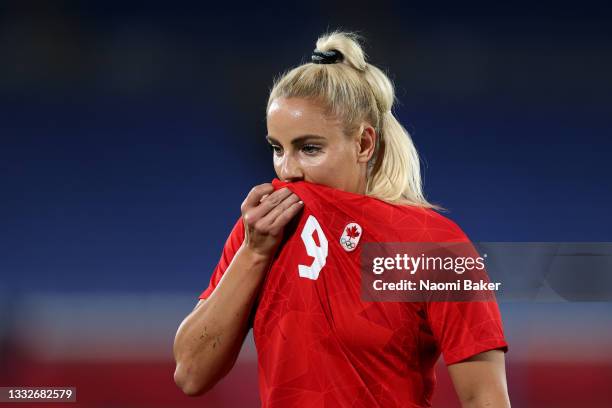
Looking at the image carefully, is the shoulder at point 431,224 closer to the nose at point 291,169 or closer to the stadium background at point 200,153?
the nose at point 291,169

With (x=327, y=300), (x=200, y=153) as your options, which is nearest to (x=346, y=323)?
Answer: (x=327, y=300)

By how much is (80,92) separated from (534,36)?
182 centimetres

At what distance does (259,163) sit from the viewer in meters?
3.13

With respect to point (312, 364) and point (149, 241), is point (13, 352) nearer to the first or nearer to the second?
point (149, 241)

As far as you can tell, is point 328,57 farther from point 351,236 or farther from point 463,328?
point 463,328

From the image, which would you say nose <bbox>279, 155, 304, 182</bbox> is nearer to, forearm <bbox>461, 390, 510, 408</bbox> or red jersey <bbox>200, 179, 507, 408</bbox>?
red jersey <bbox>200, 179, 507, 408</bbox>

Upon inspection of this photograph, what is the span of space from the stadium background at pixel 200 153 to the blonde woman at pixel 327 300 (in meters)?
1.89

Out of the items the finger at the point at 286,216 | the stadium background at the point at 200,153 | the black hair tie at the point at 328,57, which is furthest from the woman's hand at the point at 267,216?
the stadium background at the point at 200,153

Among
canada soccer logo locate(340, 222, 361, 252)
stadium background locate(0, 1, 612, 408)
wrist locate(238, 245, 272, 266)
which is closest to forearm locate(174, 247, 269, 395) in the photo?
wrist locate(238, 245, 272, 266)

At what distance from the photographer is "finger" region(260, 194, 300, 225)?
0.99 metres

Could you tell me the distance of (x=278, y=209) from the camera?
0.99 meters

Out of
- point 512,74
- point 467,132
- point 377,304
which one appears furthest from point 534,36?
point 377,304

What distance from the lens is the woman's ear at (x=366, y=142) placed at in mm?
1120

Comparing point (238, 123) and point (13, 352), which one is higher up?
point (238, 123)
